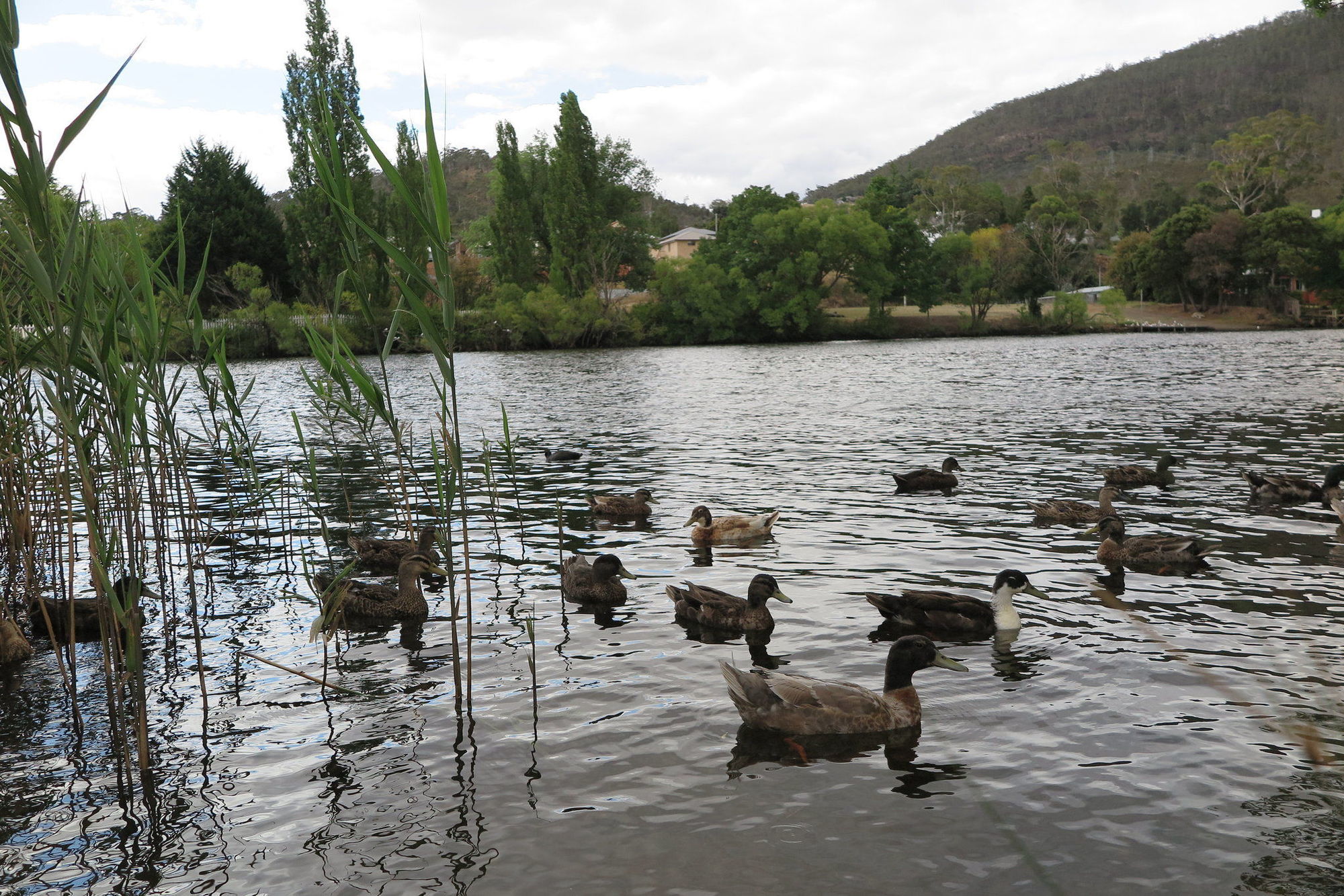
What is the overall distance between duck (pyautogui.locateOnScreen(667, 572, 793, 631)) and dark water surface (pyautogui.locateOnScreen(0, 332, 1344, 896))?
0.99ft

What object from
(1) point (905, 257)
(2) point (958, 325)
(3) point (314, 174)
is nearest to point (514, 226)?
(3) point (314, 174)

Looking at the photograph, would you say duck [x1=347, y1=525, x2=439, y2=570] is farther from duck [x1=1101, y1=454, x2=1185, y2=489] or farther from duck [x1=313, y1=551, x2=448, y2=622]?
duck [x1=1101, y1=454, x2=1185, y2=489]

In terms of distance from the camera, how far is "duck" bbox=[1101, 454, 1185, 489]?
54.1 feet

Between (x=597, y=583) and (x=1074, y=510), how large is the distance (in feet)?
24.5

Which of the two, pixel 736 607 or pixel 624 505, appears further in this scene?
pixel 624 505

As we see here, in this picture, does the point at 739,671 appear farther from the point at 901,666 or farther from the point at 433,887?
the point at 433,887

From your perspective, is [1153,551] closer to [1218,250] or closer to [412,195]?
[412,195]

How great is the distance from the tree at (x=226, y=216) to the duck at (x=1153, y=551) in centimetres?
7175

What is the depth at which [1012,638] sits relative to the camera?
892 centimetres

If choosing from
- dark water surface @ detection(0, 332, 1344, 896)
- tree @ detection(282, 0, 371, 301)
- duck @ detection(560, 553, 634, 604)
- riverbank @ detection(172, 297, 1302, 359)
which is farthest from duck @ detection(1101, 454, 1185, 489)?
riverbank @ detection(172, 297, 1302, 359)

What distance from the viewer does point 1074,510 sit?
13852 millimetres

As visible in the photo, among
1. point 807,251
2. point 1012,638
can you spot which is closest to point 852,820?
point 1012,638

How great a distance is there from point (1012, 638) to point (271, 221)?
3125 inches

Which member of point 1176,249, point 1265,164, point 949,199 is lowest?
point 1176,249
